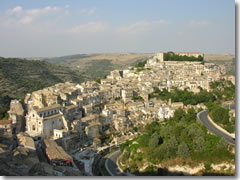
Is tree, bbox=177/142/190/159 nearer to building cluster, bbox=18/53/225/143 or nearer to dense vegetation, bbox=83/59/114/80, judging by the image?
building cluster, bbox=18/53/225/143

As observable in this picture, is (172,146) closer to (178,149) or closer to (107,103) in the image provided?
(178,149)

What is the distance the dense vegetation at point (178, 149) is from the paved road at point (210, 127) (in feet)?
2.23

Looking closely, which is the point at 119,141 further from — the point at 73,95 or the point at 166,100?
the point at 166,100

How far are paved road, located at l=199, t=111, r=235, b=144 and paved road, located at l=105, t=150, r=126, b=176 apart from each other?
5507 millimetres

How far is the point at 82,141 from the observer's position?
16891 millimetres

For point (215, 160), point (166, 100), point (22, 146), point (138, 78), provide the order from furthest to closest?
1. point (138, 78)
2. point (166, 100)
3. point (22, 146)
4. point (215, 160)

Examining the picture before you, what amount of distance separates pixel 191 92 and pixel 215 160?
511 inches

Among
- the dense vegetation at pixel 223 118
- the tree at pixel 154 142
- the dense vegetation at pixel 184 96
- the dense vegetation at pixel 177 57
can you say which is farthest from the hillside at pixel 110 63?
the tree at pixel 154 142

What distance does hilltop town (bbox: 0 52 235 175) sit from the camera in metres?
13.7

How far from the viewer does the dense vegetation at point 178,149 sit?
1202 centimetres

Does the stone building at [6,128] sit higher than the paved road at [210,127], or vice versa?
the stone building at [6,128]

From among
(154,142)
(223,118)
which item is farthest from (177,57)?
(154,142)

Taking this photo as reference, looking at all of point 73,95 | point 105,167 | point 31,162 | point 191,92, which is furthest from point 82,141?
point 191,92

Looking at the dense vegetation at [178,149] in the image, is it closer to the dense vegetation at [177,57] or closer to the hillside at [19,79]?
the hillside at [19,79]
